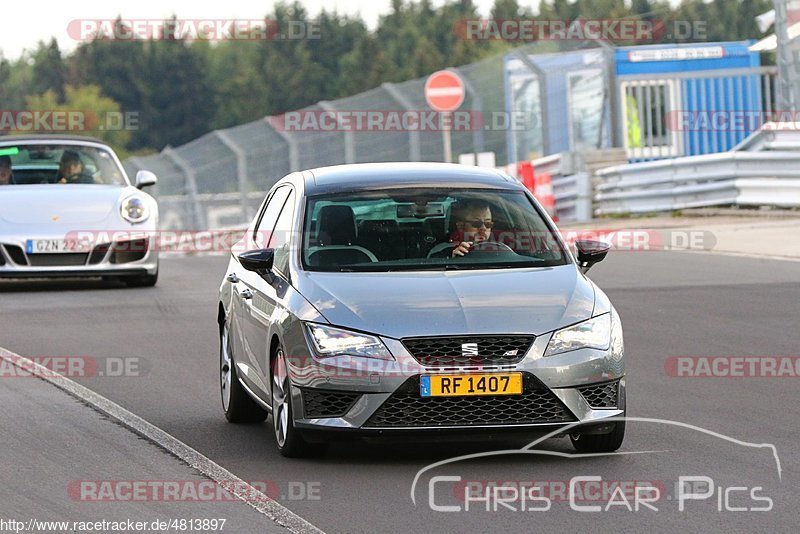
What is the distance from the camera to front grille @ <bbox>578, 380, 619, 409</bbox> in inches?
297

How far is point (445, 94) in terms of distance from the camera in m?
27.5

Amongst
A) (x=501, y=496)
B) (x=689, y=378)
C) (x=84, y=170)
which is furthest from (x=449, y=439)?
(x=84, y=170)

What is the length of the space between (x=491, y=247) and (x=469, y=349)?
112 centimetres

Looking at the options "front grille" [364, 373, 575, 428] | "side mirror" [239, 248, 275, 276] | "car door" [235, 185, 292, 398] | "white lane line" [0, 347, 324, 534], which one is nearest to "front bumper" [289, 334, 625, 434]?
"front grille" [364, 373, 575, 428]

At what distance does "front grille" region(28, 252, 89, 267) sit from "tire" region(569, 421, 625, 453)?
10.3 m

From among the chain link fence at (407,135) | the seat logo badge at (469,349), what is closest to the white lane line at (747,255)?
the chain link fence at (407,135)

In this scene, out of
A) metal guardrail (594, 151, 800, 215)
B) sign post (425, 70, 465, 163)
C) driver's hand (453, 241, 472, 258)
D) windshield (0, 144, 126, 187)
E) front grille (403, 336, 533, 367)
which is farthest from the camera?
sign post (425, 70, 465, 163)

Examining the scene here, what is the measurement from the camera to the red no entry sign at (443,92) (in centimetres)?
2722

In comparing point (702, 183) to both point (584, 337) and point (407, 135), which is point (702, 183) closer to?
point (407, 135)

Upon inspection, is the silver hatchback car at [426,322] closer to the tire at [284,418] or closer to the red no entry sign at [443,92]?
the tire at [284,418]

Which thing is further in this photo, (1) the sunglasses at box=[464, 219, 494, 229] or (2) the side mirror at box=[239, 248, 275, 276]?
(1) the sunglasses at box=[464, 219, 494, 229]

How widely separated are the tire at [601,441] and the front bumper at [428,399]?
0.62ft

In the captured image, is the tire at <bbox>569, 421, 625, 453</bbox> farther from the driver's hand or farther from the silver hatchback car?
the driver's hand

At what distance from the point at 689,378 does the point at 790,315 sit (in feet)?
11.2
